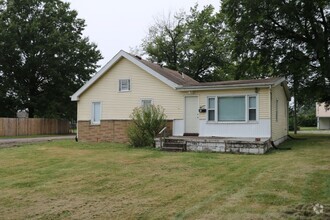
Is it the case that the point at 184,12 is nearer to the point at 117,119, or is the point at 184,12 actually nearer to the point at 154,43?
the point at 154,43

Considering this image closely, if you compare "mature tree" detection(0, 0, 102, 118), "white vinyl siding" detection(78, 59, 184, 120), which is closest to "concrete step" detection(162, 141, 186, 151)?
"white vinyl siding" detection(78, 59, 184, 120)

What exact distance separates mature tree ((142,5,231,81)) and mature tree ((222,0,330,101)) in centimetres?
1283

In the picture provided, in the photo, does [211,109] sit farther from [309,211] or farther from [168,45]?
[168,45]

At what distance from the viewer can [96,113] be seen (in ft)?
67.2

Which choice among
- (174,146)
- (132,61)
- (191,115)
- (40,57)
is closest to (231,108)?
(191,115)

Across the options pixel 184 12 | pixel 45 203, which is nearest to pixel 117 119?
pixel 45 203

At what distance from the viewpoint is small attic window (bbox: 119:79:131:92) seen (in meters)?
19.5

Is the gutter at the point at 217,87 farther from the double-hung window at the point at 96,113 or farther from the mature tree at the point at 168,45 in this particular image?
the mature tree at the point at 168,45

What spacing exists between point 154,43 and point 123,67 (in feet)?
71.0

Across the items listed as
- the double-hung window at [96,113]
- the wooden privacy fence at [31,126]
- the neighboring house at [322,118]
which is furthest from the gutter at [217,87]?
the neighboring house at [322,118]

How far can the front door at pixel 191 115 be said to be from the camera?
17.6 metres

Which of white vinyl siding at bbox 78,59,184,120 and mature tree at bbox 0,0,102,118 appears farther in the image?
mature tree at bbox 0,0,102,118

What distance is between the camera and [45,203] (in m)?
6.42

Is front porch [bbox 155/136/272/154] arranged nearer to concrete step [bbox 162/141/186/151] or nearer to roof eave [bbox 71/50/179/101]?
concrete step [bbox 162/141/186/151]
